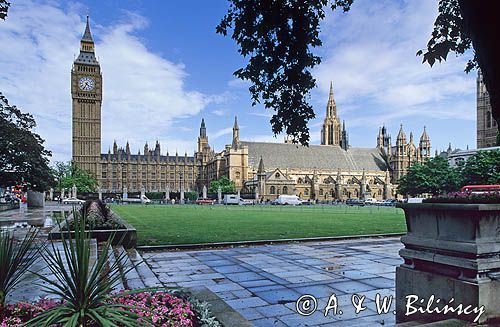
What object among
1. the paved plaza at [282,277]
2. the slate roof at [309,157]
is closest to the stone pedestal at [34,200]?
the paved plaza at [282,277]

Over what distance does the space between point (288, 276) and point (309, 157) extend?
89.6 metres

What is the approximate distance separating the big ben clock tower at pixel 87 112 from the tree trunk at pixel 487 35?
348ft

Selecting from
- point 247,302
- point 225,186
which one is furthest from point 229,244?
point 225,186

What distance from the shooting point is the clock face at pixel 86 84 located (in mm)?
99875

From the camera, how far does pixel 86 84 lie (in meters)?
100

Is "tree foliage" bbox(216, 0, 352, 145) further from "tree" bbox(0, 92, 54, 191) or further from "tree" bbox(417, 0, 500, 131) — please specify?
"tree" bbox(0, 92, 54, 191)

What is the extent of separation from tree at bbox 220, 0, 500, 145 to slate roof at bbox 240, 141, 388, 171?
270 feet

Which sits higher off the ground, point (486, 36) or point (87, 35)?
point (87, 35)

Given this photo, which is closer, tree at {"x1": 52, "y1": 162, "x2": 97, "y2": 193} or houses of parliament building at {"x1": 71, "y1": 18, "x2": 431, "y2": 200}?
tree at {"x1": 52, "y1": 162, "x2": 97, "y2": 193}

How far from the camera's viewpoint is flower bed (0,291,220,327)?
3131 millimetres

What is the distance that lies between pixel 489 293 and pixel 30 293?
5.20 meters

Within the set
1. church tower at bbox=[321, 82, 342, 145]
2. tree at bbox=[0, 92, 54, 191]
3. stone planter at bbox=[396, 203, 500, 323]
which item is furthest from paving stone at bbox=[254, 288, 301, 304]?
church tower at bbox=[321, 82, 342, 145]

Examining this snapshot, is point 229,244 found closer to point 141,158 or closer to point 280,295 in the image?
point 280,295

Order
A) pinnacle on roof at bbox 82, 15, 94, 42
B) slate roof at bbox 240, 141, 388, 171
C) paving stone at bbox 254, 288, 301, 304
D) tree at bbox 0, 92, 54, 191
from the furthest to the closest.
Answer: pinnacle on roof at bbox 82, 15, 94, 42 < slate roof at bbox 240, 141, 388, 171 < tree at bbox 0, 92, 54, 191 < paving stone at bbox 254, 288, 301, 304
